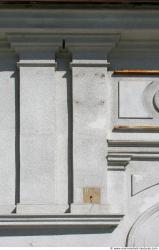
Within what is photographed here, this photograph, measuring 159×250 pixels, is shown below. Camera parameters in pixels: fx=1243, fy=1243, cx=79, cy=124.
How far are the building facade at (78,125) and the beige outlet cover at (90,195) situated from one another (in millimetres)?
11

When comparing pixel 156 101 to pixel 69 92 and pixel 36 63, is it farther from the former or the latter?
pixel 36 63

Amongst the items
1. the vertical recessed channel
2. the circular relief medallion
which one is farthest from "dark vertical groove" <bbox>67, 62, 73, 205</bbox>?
the circular relief medallion

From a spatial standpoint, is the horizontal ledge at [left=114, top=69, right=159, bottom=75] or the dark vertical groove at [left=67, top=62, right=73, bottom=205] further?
the horizontal ledge at [left=114, top=69, right=159, bottom=75]

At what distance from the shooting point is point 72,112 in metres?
13.8

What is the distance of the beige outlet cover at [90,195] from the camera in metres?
13.6

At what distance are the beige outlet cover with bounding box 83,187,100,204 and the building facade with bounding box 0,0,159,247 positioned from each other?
0.4 inches

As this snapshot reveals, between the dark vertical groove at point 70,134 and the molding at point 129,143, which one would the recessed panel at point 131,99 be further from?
the dark vertical groove at point 70,134

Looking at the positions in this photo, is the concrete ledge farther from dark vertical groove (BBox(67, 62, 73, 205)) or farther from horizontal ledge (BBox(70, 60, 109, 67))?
horizontal ledge (BBox(70, 60, 109, 67))

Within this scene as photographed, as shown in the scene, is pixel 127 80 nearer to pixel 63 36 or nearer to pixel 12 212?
pixel 63 36

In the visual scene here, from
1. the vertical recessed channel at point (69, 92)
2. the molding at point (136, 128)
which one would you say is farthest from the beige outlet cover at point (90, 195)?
the molding at point (136, 128)

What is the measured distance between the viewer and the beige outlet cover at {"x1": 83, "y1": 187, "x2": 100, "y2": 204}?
13.6m

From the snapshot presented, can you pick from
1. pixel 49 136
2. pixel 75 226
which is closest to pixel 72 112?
pixel 49 136

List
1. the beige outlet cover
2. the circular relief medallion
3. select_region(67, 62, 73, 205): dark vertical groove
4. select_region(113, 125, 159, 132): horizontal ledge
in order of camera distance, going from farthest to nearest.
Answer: the circular relief medallion < select_region(113, 125, 159, 132): horizontal ledge < select_region(67, 62, 73, 205): dark vertical groove < the beige outlet cover

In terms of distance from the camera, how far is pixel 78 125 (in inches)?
541
